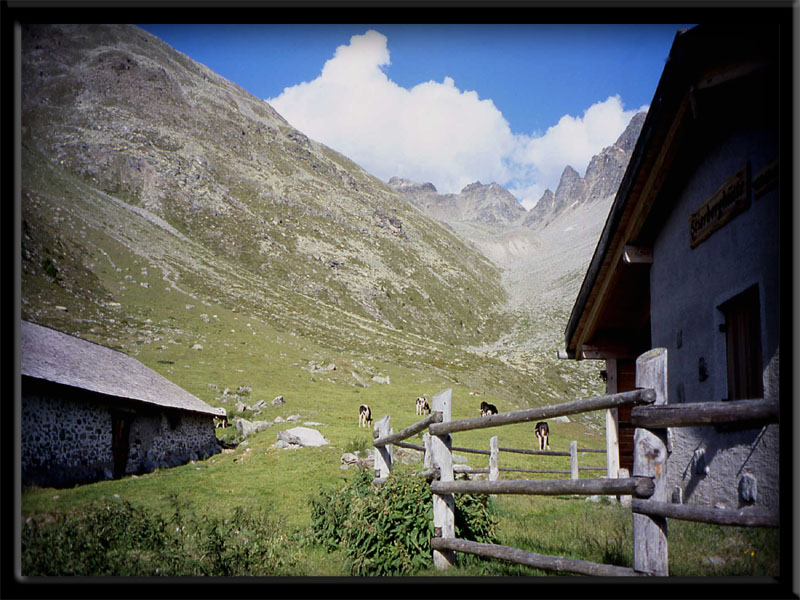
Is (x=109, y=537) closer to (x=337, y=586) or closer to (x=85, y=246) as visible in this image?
(x=337, y=586)

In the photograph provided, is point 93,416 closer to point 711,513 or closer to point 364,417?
point 364,417

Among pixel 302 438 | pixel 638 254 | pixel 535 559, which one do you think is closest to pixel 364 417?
pixel 302 438

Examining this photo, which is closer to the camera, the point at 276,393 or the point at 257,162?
the point at 276,393

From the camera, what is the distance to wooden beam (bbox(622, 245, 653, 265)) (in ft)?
34.8

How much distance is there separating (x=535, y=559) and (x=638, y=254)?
264 inches

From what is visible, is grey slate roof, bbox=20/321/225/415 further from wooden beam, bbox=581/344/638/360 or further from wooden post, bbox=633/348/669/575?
wooden post, bbox=633/348/669/575

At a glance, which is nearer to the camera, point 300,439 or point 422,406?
point 300,439

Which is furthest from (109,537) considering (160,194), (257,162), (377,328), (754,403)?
(257,162)

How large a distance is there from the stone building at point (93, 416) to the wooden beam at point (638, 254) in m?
12.5

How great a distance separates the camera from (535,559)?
5578 millimetres

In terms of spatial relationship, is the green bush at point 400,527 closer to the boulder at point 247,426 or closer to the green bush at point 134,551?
the green bush at point 134,551

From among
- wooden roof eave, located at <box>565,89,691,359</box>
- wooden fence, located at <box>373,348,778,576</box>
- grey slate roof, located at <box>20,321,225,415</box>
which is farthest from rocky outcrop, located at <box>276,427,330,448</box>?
wooden fence, located at <box>373,348,778,576</box>

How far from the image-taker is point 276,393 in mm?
36531
